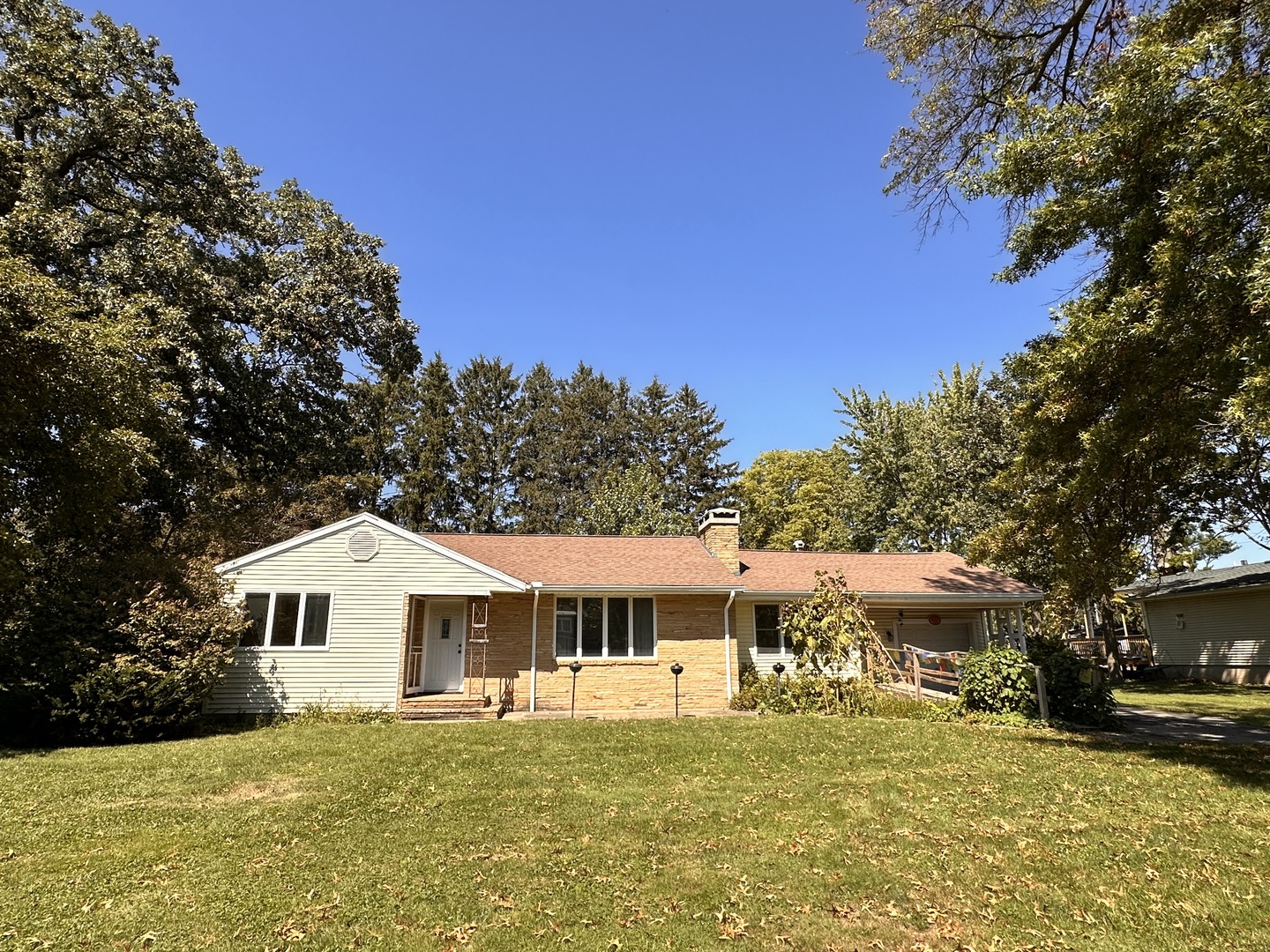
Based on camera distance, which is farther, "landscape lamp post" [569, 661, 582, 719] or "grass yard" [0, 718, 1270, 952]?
"landscape lamp post" [569, 661, 582, 719]

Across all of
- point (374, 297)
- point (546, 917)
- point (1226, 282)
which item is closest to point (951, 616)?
point (1226, 282)

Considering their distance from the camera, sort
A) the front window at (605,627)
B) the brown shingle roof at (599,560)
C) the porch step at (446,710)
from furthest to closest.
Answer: the brown shingle roof at (599,560), the front window at (605,627), the porch step at (446,710)

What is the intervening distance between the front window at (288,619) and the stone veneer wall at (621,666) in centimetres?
367

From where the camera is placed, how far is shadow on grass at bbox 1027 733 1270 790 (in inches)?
324

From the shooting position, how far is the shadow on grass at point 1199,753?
822 centimetres

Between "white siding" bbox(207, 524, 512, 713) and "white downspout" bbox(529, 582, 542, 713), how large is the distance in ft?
2.49

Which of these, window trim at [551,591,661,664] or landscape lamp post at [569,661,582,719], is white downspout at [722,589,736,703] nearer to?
window trim at [551,591,661,664]

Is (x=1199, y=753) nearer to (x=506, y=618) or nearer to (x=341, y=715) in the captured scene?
(x=506, y=618)

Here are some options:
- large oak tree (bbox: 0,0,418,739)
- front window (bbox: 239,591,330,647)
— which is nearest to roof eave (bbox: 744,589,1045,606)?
front window (bbox: 239,591,330,647)

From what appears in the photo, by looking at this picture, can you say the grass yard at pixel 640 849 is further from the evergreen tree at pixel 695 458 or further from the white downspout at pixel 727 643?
the evergreen tree at pixel 695 458

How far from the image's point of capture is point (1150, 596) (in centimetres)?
2570

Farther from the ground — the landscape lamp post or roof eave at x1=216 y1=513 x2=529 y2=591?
roof eave at x1=216 y1=513 x2=529 y2=591

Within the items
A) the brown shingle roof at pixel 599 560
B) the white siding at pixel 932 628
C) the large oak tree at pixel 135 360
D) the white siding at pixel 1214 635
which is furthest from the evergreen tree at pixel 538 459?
the white siding at pixel 1214 635

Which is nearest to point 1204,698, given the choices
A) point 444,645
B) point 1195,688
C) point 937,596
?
point 1195,688
